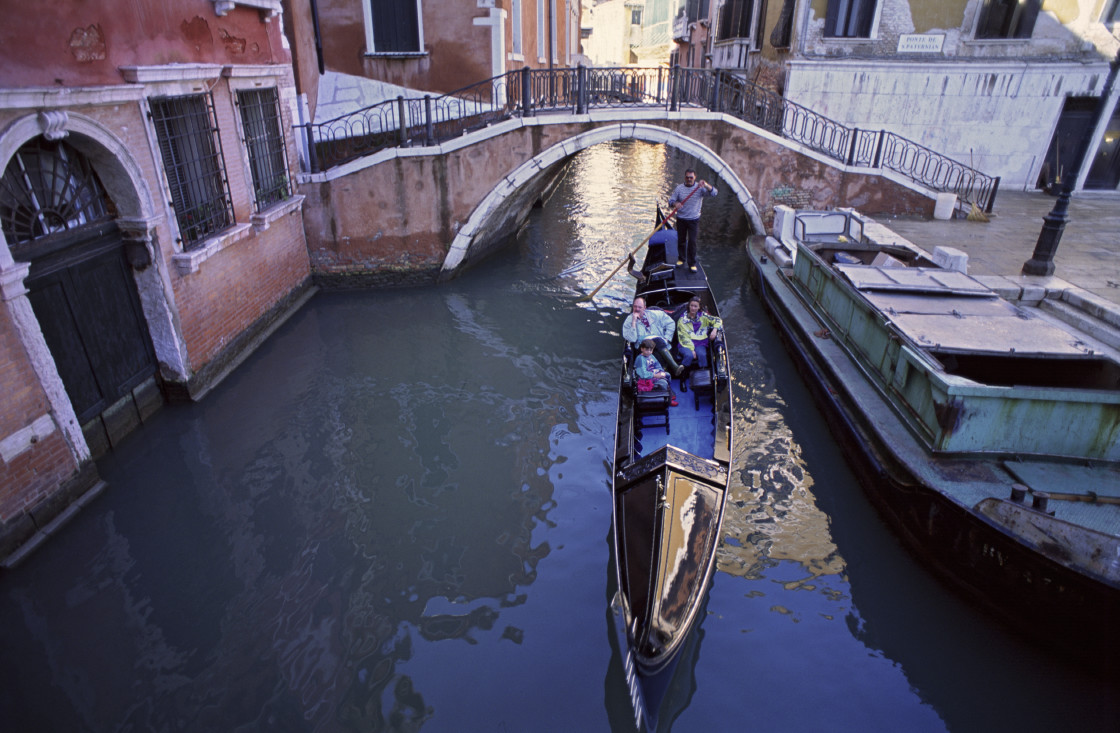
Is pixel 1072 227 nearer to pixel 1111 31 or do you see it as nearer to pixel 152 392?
pixel 1111 31

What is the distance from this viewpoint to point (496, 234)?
11.5m

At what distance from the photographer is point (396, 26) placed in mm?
9945

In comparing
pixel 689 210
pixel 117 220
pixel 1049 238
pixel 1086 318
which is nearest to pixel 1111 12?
pixel 1049 238

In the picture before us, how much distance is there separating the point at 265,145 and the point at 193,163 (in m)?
1.74

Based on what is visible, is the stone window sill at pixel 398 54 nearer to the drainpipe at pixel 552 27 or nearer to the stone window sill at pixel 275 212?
the stone window sill at pixel 275 212

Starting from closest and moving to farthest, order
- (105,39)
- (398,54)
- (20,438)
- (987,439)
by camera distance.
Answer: (20,438), (987,439), (105,39), (398,54)

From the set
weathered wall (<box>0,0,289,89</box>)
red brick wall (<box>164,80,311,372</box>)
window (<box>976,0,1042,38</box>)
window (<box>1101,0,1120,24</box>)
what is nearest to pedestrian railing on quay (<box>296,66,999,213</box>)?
red brick wall (<box>164,80,311,372</box>)

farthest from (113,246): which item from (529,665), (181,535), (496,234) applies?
(496,234)

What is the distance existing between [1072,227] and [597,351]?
827 cm

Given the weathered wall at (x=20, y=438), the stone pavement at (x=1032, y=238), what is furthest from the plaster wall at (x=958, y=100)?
the weathered wall at (x=20, y=438)

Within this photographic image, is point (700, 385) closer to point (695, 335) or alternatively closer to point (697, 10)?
point (695, 335)

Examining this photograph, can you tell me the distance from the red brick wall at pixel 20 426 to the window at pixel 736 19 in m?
14.5

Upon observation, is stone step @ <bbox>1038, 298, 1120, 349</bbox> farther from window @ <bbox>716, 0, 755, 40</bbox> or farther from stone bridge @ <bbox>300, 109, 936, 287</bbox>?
window @ <bbox>716, 0, 755, 40</bbox>

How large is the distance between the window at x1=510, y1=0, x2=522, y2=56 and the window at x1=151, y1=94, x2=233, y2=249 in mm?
6567
